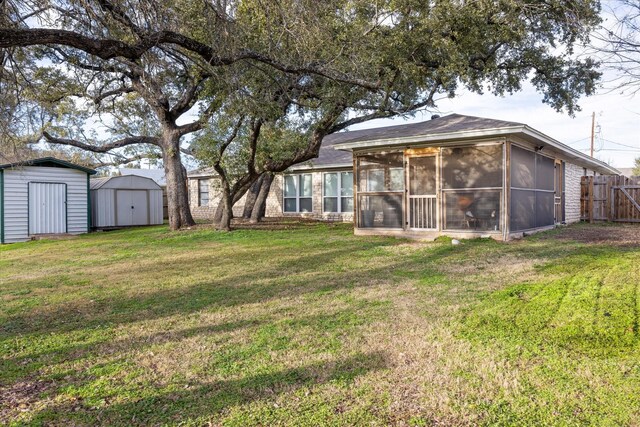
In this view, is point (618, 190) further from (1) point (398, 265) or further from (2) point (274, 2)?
(2) point (274, 2)

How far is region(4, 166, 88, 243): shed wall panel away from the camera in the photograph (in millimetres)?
13812

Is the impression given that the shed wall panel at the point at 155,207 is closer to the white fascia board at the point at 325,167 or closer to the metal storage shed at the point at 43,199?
the metal storage shed at the point at 43,199

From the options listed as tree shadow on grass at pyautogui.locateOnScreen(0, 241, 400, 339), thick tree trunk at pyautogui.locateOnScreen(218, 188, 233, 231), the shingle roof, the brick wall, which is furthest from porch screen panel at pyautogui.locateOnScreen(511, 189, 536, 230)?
thick tree trunk at pyautogui.locateOnScreen(218, 188, 233, 231)

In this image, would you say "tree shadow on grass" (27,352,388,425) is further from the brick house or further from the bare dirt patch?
the brick house

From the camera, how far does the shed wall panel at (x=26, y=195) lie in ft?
45.3

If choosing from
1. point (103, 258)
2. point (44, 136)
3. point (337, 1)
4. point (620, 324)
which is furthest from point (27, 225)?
point (620, 324)

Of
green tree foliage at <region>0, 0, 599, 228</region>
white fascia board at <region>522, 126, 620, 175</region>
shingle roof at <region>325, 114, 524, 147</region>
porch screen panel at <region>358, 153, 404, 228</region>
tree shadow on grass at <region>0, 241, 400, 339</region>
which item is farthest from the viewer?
porch screen panel at <region>358, 153, 404, 228</region>

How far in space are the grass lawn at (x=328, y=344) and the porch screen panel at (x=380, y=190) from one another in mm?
4244

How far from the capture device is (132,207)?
729 inches

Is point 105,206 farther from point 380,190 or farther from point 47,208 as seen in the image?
point 380,190

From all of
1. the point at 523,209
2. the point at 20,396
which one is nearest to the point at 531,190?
the point at 523,209

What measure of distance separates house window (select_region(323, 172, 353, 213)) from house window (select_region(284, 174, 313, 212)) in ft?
3.06

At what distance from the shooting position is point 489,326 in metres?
4.03

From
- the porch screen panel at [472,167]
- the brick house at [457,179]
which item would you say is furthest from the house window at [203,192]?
the porch screen panel at [472,167]
